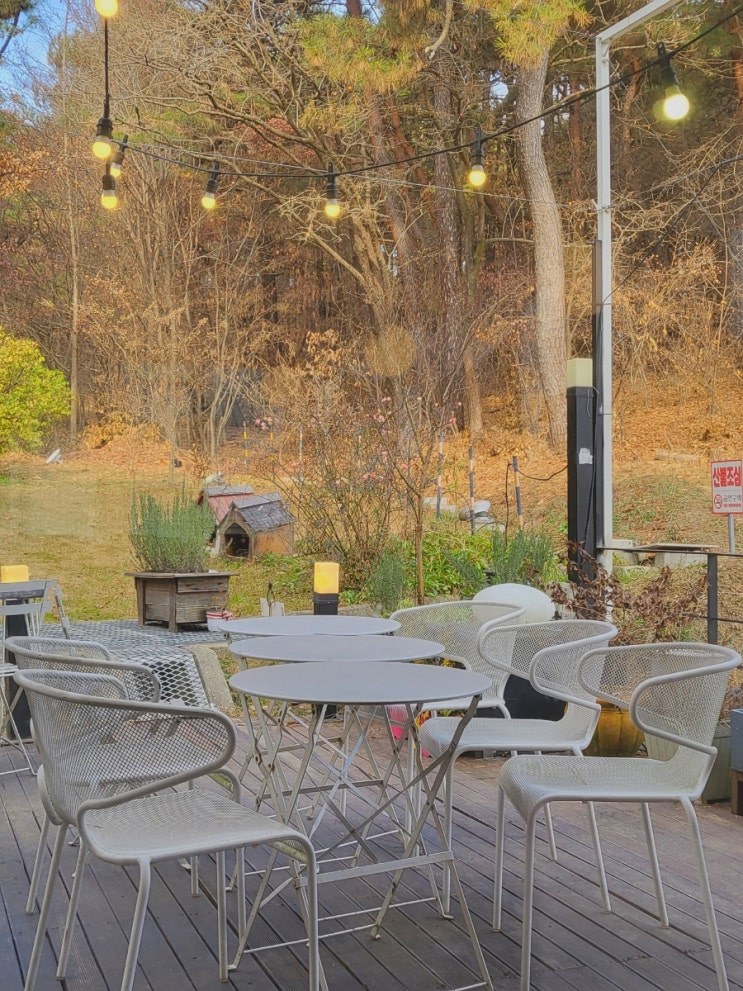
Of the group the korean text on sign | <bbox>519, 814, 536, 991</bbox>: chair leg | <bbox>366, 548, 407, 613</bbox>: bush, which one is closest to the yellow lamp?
<bbox>366, 548, 407, 613</bbox>: bush

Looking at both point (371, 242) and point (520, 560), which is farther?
point (371, 242)

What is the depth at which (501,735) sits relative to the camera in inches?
103

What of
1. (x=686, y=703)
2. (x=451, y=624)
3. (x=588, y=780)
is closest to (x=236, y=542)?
(x=451, y=624)

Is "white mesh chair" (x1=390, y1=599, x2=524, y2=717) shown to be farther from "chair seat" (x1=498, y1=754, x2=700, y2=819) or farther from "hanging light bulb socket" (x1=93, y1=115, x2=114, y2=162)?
"hanging light bulb socket" (x1=93, y1=115, x2=114, y2=162)

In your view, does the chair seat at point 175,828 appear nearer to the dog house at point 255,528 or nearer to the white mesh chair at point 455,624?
the white mesh chair at point 455,624

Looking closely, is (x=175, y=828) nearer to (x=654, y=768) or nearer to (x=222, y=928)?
(x=222, y=928)

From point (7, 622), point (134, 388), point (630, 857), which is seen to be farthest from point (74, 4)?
point (630, 857)

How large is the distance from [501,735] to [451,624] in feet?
1.98

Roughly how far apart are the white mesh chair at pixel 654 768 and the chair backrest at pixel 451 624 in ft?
2.58

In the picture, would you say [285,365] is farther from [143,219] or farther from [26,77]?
[26,77]

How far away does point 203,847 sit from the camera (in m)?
1.69

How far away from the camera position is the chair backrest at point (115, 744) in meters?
1.72

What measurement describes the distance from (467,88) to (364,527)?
4.87 m

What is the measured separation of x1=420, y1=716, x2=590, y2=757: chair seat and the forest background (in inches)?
139
